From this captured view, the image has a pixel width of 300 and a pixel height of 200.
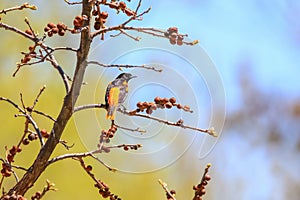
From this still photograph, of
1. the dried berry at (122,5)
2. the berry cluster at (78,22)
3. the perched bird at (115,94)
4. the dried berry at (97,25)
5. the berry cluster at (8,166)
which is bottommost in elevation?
the berry cluster at (8,166)

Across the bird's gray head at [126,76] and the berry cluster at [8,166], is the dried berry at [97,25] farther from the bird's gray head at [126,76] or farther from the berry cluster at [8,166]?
the berry cluster at [8,166]

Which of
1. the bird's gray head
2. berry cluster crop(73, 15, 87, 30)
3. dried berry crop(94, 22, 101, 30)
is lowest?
the bird's gray head

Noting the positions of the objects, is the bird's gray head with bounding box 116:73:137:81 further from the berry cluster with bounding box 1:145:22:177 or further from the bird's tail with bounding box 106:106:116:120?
the berry cluster with bounding box 1:145:22:177

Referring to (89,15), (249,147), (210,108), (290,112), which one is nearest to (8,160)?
(89,15)

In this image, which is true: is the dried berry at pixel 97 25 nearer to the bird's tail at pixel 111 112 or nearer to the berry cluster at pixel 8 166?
the bird's tail at pixel 111 112

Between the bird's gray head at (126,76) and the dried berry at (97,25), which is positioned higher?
the dried berry at (97,25)

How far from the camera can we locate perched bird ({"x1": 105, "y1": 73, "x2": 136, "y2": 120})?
2.23 ft

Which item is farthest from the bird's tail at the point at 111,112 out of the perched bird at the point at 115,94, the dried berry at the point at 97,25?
the dried berry at the point at 97,25

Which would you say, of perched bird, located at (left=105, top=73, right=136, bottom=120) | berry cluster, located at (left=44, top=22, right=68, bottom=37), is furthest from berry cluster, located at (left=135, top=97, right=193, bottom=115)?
berry cluster, located at (left=44, top=22, right=68, bottom=37)

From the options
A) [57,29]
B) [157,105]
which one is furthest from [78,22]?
[157,105]

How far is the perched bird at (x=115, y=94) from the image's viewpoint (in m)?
0.68

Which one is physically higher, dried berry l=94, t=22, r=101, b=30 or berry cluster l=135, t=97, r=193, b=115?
dried berry l=94, t=22, r=101, b=30

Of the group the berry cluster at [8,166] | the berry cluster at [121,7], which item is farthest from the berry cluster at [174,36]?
the berry cluster at [8,166]

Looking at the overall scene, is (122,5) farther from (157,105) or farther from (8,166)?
(8,166)
